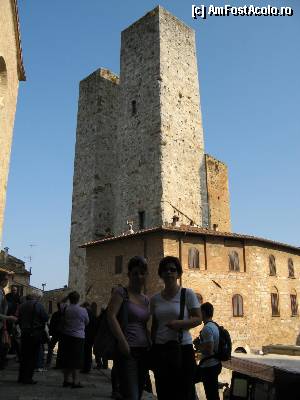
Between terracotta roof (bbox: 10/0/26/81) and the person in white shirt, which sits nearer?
the person in white shirt

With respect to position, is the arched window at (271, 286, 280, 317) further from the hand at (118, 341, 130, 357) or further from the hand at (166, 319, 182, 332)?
the hand at (118, 341, 130, 357)

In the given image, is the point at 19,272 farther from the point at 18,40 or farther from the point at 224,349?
the point at 224,349

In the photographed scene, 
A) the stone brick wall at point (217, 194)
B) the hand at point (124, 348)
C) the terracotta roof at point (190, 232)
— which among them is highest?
the stone brick wall at point (217, 194)

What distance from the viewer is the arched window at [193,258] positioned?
20.2m

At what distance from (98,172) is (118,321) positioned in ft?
82.6

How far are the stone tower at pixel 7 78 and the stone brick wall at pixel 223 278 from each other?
33.2 feet

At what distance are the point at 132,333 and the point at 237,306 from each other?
61.0 feet

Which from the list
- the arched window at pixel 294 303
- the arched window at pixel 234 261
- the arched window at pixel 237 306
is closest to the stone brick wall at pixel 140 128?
the arched window at pixel 234 261

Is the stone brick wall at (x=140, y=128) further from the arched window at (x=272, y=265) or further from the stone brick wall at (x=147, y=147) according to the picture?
the arched window at (x=272, y=265)

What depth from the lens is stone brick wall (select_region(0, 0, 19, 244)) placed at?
10555 millimetres

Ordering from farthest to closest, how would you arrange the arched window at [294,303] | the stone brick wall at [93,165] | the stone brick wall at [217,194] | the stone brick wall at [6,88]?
1. the stone brick wall at [93,165]
2. the stone brick wall at [217,194]
3. the arched window at [294,303]
4. the stone brick wall at [6,88]

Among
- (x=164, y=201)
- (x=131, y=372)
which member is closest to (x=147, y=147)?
(x=164, y=201)

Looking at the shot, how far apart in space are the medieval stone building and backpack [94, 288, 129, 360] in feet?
51.9

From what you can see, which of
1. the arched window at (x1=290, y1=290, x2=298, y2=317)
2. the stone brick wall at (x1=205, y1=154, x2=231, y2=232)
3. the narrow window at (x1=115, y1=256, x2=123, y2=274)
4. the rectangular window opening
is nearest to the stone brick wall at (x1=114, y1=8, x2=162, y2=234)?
the rectangular window opening
